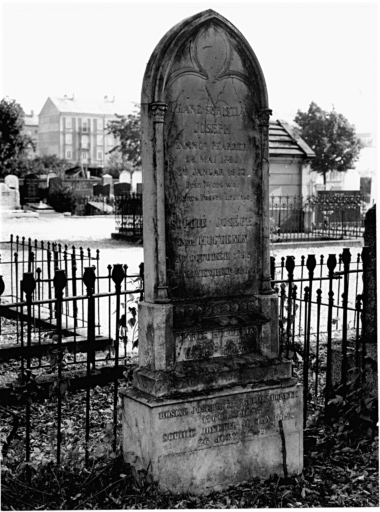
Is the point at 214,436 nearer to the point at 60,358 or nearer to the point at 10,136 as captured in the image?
the point at 60,358

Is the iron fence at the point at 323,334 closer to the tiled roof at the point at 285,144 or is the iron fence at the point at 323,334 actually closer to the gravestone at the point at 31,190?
the tiled roof at the point at 285,144

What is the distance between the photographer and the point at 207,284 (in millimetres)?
5164

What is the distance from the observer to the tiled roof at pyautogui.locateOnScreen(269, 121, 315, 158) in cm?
2538

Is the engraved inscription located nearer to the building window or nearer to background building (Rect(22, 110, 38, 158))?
the building window

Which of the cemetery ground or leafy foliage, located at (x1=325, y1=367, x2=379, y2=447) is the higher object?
leafy foliage, located at (x1=325, y1=367, x2=379, y2=447)

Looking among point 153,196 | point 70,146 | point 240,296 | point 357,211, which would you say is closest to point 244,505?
point 240,296

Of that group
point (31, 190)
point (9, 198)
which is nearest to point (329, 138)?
point (31, 190)

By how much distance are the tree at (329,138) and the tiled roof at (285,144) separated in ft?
98.6

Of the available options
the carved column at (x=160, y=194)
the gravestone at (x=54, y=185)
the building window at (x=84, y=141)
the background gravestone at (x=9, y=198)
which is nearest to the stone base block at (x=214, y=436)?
the carved column at (x=160, y=194)

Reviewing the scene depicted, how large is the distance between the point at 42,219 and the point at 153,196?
29.1 meters

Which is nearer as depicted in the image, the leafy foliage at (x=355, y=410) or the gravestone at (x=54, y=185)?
the leafy foliage at (x=355, y=410)

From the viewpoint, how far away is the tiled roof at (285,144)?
25.4 meters

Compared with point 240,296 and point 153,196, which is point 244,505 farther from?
point 153,196

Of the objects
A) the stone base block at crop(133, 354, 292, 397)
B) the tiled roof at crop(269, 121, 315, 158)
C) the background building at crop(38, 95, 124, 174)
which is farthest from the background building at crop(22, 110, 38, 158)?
the stone base block at crop(133, 354, 292, 397)
